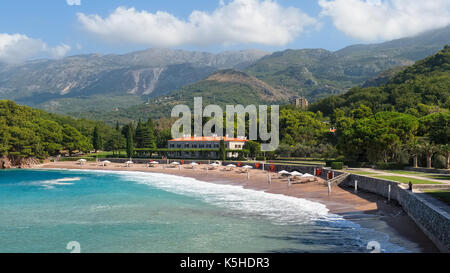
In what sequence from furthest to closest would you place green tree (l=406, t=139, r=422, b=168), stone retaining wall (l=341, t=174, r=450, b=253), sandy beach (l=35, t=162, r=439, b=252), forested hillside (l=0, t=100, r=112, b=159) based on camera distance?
forested hillside (l=0, t=100, r=112, b=159) → green tree (l=406, t=139, r=422, b=168) → sandy beach (l=35, t=162, r=439, b=252) → stone retaining wall (l=341, t=174, r=450, b=253)

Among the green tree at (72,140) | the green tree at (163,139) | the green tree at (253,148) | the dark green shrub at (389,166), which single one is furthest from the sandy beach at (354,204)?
the green tree at (72,140)

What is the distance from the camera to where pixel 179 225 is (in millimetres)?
25312

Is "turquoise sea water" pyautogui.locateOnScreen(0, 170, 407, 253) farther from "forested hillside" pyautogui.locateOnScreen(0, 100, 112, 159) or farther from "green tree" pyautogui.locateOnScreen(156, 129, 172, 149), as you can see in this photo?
"green tree" pyautogui.locateOnScreen(156, 129, 172, 149)

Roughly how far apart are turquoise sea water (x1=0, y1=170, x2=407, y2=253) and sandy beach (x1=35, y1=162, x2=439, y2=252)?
114cm

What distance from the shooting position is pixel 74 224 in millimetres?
26641

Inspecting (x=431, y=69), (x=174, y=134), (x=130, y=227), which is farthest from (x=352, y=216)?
(x=431, y=69)

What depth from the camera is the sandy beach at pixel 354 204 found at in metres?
20.5

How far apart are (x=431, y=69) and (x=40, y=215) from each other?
149 meters

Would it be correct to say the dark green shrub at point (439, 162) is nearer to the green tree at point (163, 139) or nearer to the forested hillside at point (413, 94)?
the forested hillside at point (413, 94)

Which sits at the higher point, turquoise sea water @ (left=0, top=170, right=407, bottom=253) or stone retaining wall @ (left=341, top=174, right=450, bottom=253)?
stone retaining wall @ (left=341, top=174, right=450, bottom=253)

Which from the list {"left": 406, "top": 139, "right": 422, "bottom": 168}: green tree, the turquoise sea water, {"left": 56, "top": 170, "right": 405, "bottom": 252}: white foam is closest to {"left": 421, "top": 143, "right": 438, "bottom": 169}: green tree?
{"left": 406, "top": 139, "right": 422, "bottom": 168}: green tree

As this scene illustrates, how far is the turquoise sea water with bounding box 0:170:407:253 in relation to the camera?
65.9 ft
